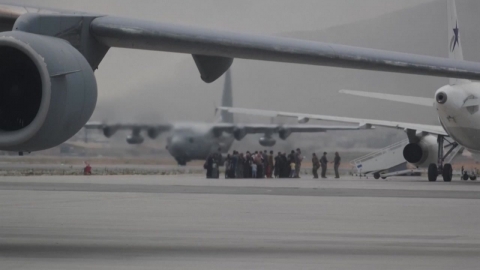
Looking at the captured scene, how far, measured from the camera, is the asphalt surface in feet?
31.1

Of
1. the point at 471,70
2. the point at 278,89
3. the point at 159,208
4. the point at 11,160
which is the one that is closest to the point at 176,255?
the point at 471,70

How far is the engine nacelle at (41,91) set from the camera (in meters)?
8.89

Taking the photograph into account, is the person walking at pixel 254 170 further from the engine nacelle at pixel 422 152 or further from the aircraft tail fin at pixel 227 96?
the engine nacelle at pixel 422 152

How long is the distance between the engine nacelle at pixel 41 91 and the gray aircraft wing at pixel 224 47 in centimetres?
41

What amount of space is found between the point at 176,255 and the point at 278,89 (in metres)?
32.0

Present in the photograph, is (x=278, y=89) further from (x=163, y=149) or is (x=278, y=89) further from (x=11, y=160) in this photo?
(x=11, y=160)

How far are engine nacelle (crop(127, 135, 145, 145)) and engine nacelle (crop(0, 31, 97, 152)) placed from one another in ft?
93.4

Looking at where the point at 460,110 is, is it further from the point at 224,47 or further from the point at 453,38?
the point at 224,47

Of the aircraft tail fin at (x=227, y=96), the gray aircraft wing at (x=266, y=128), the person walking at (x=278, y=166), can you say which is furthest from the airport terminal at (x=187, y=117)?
the aircraft tail fin at (x=227, y=96)

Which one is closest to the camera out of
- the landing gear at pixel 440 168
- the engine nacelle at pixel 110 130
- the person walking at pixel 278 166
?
the engine nacelle at pixel 110 130

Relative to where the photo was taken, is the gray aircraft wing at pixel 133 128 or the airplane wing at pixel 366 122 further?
the airplane wing at pixel 366 122

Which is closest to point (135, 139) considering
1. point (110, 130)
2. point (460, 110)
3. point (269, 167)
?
point (110, 130)

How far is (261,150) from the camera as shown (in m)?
49.6

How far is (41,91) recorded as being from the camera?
30.6 ft
